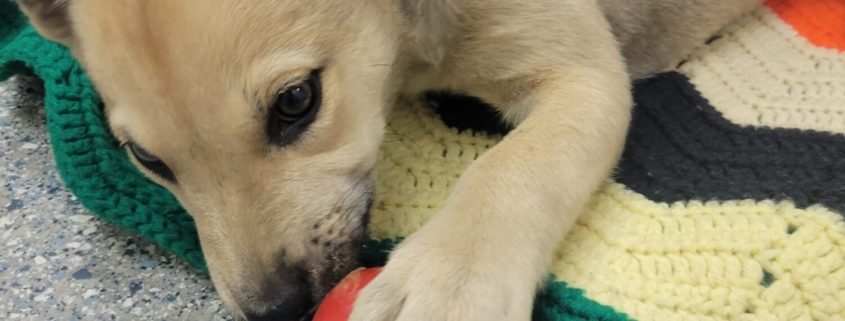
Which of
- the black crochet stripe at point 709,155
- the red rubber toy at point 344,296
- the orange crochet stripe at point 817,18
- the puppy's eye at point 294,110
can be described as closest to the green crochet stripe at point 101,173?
the red rubber toy at point 344,296

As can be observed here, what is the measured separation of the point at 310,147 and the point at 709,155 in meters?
0.68

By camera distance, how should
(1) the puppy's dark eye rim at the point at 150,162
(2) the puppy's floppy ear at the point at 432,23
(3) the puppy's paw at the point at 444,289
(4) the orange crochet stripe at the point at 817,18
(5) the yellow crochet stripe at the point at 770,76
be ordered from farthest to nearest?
(4) the orange crochet stripe at the point at 817,18, (5) the yellow crochet stripe at the point at 770,76, (2) the puppy's floppy ear at the point at 432,23, (1) the puppy's dark eye rim at the point at 150,162, (3) the puppy's paw at the point at 444,289

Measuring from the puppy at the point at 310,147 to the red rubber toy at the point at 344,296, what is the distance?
0.08 feet

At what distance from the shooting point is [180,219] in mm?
1578

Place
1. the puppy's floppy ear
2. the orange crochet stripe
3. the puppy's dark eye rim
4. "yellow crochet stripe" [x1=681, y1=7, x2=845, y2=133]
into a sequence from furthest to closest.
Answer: the orange crochet stripe, "yellow crochet stripe" [x1=681, y1=7, x2=845, y2=133], the puppy's floppy ear, the puppy's dark eye rim

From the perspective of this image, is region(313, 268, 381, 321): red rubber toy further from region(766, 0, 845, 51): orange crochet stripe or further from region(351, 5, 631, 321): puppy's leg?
region(766, 0, 845, 51): orange crochet stripe

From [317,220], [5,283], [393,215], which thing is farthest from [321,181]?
[5,283]

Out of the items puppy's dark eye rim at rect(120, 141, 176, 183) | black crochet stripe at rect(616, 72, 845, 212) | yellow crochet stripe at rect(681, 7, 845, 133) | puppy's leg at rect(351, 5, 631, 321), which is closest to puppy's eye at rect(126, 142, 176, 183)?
puppy's dark eye rim at rect(120, 141, 176, 183)

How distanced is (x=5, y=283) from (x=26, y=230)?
0.14 m

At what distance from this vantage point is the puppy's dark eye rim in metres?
1.39

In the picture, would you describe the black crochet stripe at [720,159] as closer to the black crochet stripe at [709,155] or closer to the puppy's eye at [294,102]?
the black crochet stripe at [709,155]

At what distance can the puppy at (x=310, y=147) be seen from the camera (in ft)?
4.03

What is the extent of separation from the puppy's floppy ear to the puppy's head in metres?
0.09

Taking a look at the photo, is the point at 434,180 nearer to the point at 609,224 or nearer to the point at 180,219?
the point at 609,224
